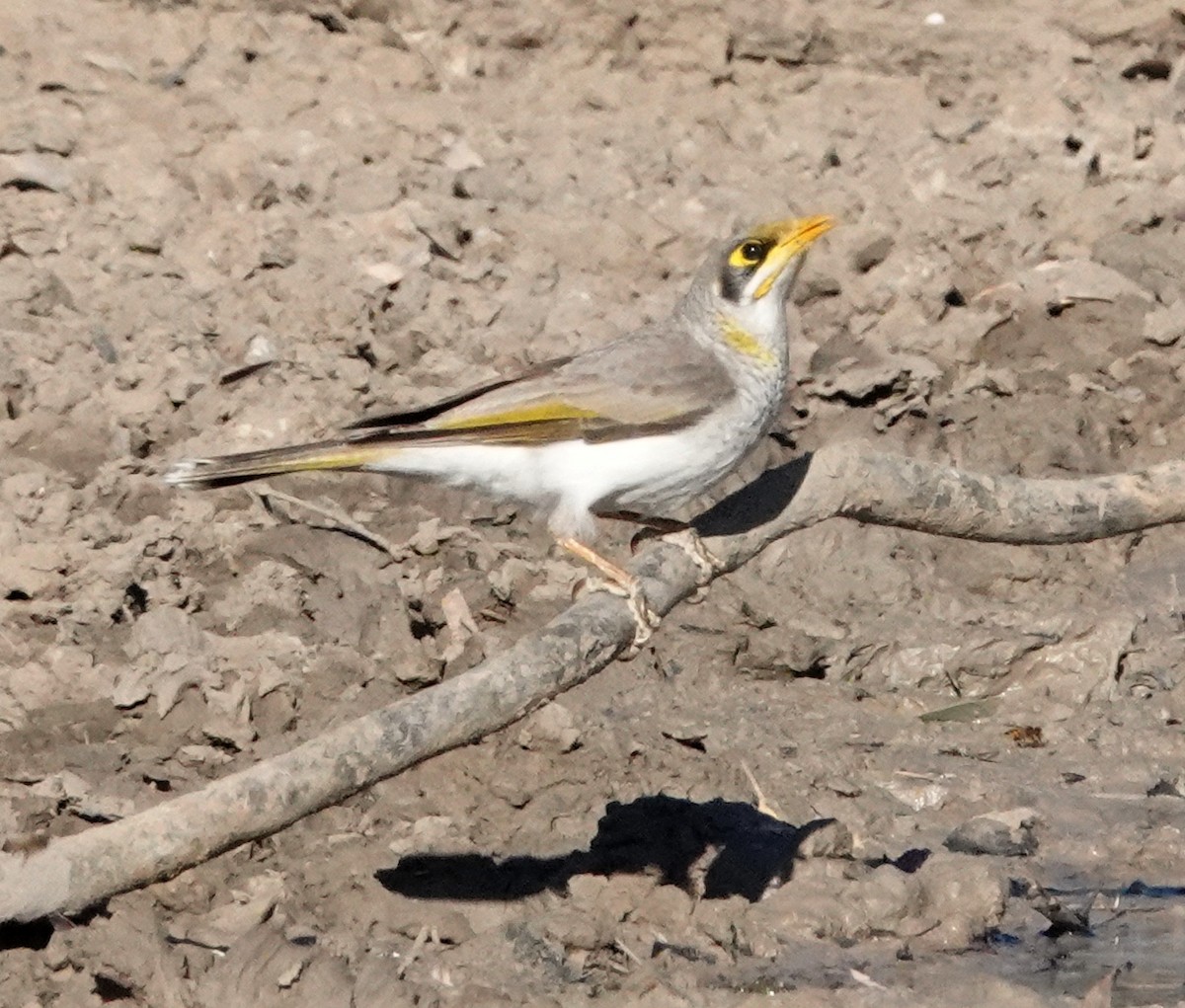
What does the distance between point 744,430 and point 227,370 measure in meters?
4.15

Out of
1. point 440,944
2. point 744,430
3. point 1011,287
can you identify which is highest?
point 744,430

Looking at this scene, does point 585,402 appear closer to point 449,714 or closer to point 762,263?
point 762,263

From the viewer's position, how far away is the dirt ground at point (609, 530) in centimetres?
925

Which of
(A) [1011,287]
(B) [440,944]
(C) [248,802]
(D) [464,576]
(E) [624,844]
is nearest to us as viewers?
(C) [248,802]

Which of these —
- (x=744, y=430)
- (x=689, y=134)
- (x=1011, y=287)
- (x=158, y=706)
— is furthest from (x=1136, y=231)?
(x=158, y=706)

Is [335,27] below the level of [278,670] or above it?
above

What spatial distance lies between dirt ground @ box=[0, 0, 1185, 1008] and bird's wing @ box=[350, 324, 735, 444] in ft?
5.84

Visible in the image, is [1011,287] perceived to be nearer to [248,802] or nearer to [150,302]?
[150,302]

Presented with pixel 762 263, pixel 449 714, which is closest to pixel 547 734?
pixel 762 263

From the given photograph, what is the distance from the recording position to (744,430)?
30.3ft

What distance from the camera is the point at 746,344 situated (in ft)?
31.9

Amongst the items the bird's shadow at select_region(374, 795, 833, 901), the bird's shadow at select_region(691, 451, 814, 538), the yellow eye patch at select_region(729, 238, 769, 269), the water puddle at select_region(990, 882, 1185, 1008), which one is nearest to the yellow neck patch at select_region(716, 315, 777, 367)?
the yellow eye patch at select_region(729, 238, 769, 269)

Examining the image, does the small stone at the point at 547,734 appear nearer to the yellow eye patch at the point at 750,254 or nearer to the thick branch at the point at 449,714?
the thick branch at the point at 449,714

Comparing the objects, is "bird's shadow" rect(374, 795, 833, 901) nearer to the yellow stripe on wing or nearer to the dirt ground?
the dirt ground
